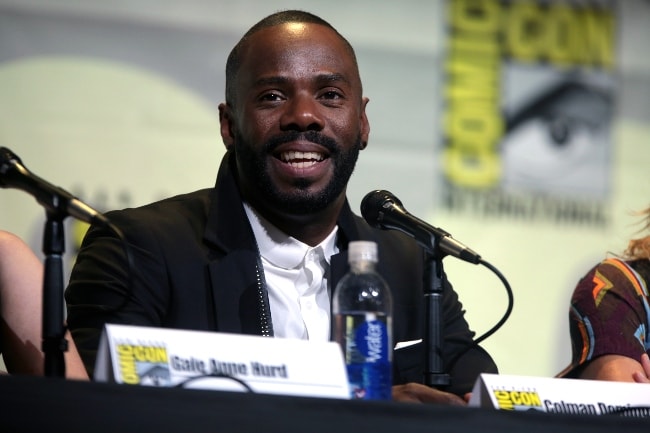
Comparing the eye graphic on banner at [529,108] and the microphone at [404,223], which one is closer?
the microphone at [404,223]

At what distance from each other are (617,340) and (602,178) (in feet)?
5.63

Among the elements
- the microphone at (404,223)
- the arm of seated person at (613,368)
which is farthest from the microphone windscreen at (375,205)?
the arm of seated person at (613,368)

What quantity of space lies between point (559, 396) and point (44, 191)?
3.01ft

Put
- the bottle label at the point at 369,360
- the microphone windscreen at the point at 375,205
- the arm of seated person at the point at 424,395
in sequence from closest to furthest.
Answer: the bottle label at the point at 369,360 < the arm of seated person at the point at 424,395 < the microphone windscreen at the point at 375,205

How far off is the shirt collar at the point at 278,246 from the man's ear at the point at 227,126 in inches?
7.1

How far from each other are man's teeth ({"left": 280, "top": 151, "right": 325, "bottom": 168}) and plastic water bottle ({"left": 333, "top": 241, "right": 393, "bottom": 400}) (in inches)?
21.8

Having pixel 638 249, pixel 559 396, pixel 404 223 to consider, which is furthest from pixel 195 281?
pixel 638 249

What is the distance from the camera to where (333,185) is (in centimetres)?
275

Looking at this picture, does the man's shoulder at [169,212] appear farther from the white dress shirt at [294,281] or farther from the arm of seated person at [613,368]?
the arm of seated person at [613,368]

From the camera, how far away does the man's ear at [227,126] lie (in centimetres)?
289

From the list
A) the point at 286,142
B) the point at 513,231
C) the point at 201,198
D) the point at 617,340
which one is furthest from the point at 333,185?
the point at 513,231

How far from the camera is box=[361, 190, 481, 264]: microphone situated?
221cm

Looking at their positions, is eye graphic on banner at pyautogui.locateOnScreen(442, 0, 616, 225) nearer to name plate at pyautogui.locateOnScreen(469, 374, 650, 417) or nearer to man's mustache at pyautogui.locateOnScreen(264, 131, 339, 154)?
man's mustache at pyautogui.locateOnScreen(264, 131, 339, 154)

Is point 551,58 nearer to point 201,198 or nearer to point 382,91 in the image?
point 382,91
